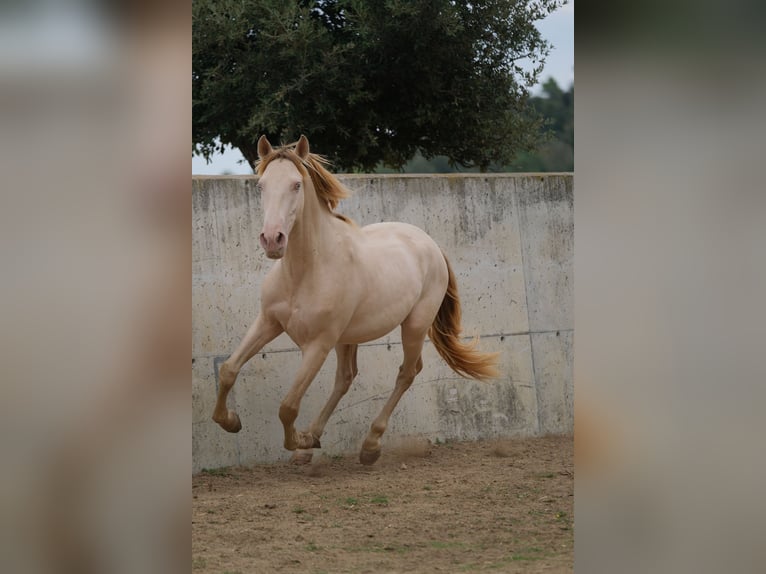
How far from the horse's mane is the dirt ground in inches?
61.9

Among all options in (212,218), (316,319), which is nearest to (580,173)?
(316,319)

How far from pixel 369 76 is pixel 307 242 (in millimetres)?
3592

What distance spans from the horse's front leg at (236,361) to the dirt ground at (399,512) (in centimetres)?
→ 41

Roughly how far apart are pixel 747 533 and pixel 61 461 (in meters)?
1.14

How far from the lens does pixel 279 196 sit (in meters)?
4.91

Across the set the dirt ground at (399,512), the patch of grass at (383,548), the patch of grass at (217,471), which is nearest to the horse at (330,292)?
the dirt ground at (399,512)

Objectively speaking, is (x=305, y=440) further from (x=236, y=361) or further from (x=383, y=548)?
(x=383, y=548)

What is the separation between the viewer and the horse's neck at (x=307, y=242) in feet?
17.2

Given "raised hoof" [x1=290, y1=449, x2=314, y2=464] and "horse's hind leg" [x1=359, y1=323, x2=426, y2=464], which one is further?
"horse's hind leg" [x1=359, y1=323, x2=426, y2=464]

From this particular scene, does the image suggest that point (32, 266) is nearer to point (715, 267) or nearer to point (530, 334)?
point (715, 267)

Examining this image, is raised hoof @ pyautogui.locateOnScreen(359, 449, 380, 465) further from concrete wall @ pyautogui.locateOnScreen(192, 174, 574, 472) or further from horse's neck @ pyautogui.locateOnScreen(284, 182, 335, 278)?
horse's neck @ pyautogui.locateOnScreen(284, 182, 335, 278)

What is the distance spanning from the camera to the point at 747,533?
5.41 feet

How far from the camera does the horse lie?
5.07 m

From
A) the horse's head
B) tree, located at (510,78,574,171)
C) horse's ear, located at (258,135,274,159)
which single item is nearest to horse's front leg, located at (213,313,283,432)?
the horse's head
